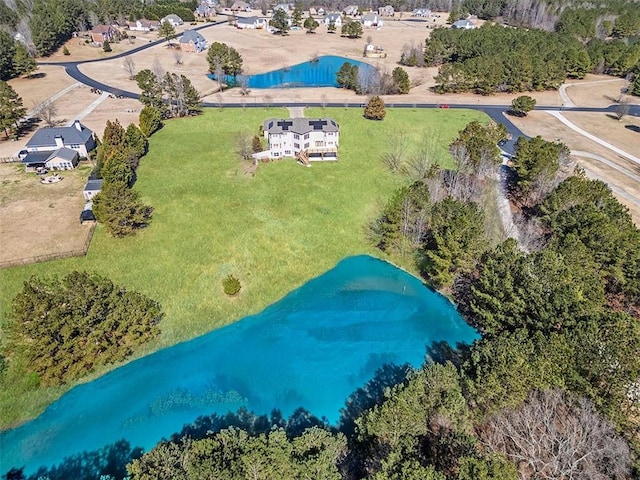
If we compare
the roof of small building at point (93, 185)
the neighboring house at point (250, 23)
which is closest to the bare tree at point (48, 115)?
the roof of small building at point (93, 185)

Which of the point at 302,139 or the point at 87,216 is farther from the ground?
the point at 302,139

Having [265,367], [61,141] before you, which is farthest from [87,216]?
[265,367]

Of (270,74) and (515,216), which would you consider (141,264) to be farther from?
(270,74)

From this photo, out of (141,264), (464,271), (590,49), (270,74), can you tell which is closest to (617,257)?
(464,271)

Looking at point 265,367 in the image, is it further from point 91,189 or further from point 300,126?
point 300,126

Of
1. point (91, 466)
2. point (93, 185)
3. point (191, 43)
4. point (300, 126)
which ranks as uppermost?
point (300, 126)

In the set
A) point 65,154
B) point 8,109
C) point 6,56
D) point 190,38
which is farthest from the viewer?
point 190,38
